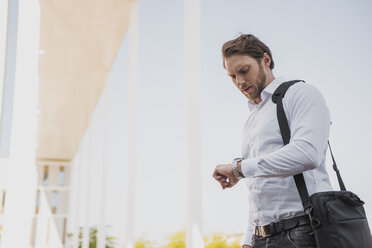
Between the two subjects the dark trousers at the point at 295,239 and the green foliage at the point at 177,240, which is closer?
the dark trousers at the point at 295,239

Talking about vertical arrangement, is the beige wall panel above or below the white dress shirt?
above

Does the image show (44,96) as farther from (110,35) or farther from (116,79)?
(110,35)

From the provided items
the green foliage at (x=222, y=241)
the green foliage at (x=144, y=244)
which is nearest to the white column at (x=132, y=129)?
the green foliage at (x=144, y=244)

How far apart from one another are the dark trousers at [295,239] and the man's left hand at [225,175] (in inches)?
8.2

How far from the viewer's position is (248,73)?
138cm

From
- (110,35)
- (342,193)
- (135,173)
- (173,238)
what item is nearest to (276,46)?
(342,193)

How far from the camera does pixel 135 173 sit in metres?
4.25

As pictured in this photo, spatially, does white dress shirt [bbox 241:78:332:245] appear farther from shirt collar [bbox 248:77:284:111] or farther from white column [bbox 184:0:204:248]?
white column [bbox 184:0:204:248]

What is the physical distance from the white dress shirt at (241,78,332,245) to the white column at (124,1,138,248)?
3056 mm

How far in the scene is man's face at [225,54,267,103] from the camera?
4.51ft

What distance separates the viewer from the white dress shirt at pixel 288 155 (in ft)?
3.60

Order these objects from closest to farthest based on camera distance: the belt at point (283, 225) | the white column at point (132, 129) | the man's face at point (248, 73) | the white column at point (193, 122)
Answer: the belt at point (283, 225) < the man's face at point (248, 73) < the white column at point (193, 122) < the white column at point (132, 129)

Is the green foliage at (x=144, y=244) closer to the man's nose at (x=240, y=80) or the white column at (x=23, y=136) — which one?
the white column at (x=23, y=136)

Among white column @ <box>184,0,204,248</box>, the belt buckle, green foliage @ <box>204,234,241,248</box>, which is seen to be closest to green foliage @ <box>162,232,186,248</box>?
green foliage @ <box>204,234,241,248</box>
